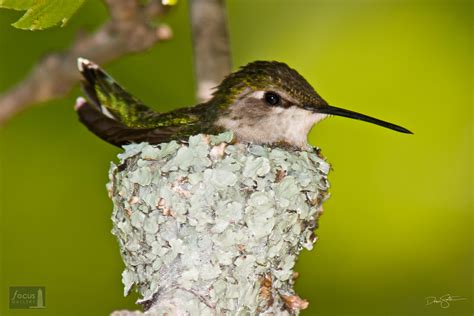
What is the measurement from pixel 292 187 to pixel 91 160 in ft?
8.04

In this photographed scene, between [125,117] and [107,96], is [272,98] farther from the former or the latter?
[107,96]

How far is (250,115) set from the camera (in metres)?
5.02

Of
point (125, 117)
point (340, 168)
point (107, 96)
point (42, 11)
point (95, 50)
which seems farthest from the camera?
point (340, 168)

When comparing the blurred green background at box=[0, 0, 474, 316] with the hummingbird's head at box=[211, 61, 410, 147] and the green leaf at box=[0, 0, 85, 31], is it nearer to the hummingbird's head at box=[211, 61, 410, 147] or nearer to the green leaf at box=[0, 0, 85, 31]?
the hummingbird's head at box=[211, 61, 410, 147]

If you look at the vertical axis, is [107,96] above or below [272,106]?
above

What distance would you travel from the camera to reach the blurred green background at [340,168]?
6559 mm

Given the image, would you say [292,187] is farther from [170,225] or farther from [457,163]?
[457,163]

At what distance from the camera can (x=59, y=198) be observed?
6.67m

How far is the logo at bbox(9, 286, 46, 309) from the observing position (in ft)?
20.4

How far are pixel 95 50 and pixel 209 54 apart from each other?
1.05 meters

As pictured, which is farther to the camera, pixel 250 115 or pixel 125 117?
pixel 125 117

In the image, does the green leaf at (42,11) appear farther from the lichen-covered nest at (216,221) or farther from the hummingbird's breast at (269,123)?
the hummingbird's breast at (269,123)

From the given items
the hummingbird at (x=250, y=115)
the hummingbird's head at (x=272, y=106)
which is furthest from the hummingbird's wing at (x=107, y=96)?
the hummingbird's head at (x=272, y=106)
